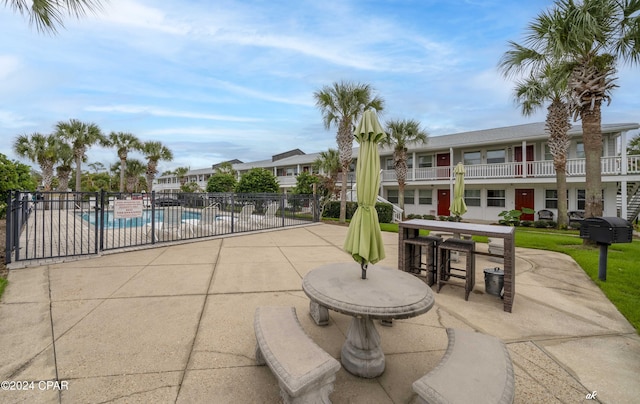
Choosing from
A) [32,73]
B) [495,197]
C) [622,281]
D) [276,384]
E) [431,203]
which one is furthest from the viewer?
[431,203]

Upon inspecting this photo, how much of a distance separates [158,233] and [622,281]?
12278 millimetres

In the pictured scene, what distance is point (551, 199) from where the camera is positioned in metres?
17.1

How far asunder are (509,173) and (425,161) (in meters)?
6.21

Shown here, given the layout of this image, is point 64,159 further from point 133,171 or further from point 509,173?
point 509,173

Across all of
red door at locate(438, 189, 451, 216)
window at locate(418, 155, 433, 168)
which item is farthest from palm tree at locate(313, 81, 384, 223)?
red door at locate(438, 189, 451, 216)

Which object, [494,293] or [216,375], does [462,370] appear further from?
[494,293]

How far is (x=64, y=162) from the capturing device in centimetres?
2583

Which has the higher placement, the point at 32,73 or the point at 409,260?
the point at 32,73

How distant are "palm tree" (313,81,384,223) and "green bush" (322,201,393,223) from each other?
1981 millimetres

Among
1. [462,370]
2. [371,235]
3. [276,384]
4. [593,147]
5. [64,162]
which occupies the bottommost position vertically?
[276,384]

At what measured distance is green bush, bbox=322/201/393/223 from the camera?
56.6ft

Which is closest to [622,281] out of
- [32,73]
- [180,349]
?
[180,349]

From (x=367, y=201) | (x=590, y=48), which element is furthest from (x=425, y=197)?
(x=367, y=201)

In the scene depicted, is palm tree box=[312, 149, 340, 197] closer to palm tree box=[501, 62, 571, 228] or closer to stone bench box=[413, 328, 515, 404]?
palm tree box=[501, 62, 571, 228]
